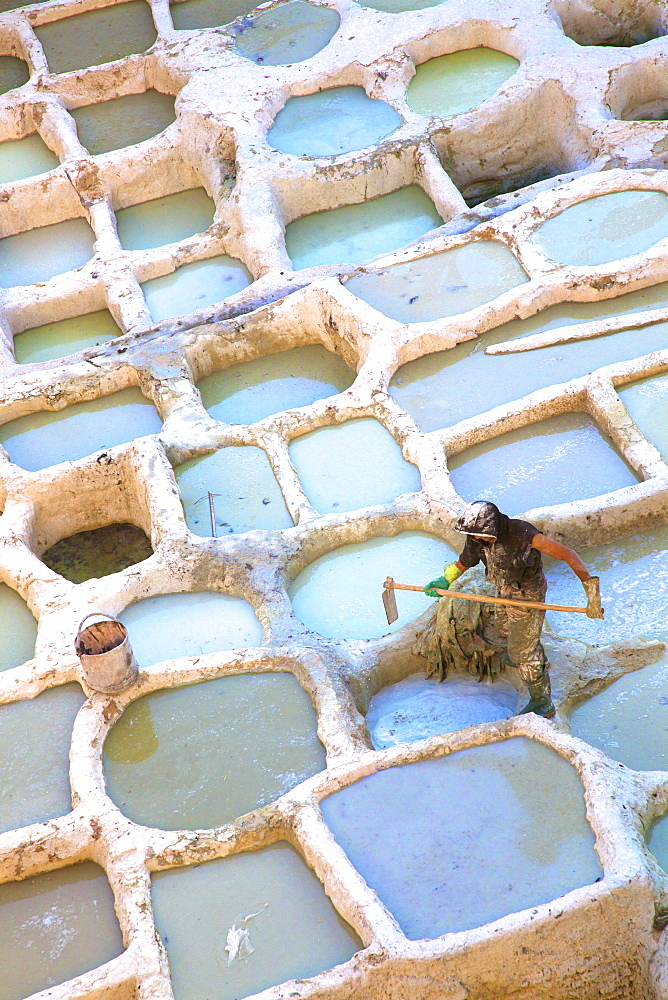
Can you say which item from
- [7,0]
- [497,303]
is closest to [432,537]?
[497,303]

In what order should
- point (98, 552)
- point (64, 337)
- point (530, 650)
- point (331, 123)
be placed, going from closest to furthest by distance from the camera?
point (530, 650) → point (98, 552) → point (64, 337) → point (331, 123)

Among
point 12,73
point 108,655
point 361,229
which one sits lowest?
point 108,655

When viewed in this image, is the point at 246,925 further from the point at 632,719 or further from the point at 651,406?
the point at 651,406

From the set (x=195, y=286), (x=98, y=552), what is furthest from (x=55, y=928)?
(x=195, y=286)

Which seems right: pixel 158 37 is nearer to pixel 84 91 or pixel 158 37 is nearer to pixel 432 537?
pixel 84 91

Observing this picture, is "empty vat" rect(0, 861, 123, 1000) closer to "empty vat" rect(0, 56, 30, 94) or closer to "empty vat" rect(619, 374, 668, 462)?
"empty vat" rect(619, 374, 668, 462)

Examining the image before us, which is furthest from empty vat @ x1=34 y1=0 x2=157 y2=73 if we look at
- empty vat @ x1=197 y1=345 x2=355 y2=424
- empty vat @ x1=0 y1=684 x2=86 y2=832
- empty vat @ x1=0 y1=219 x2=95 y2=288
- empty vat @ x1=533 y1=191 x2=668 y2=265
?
empty vat @ x1=0 y1=684 x2=86 y2=832

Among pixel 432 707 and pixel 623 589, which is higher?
pixel 623 589
